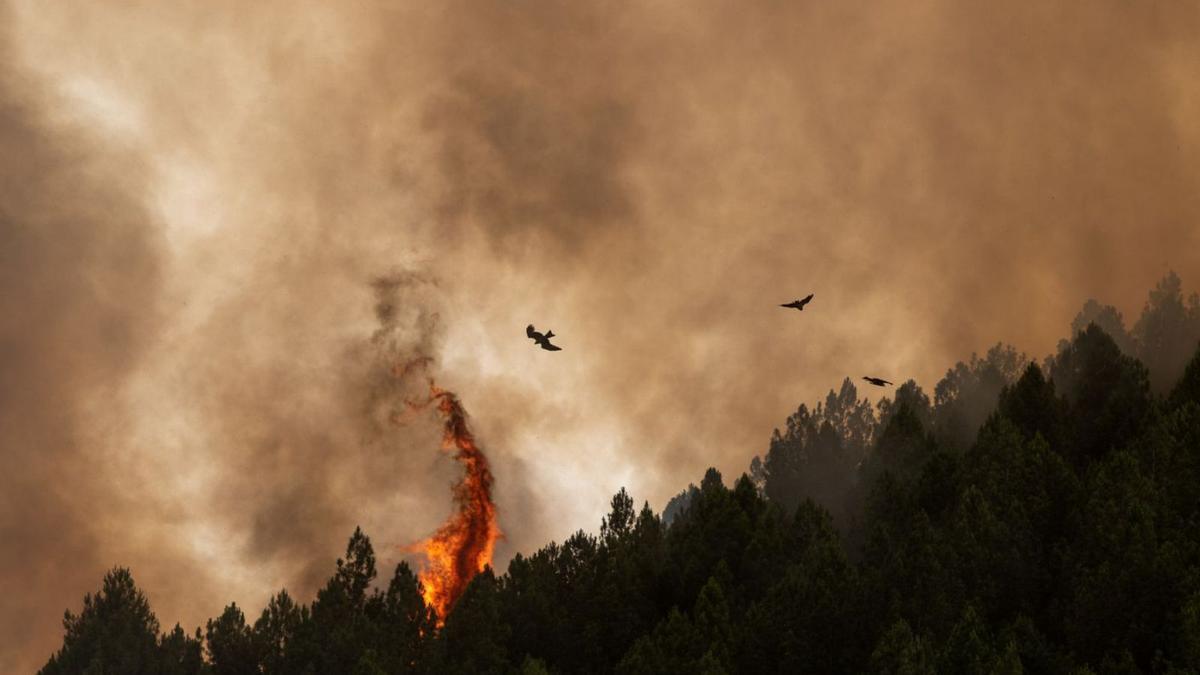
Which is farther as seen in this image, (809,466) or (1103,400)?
(809,466)

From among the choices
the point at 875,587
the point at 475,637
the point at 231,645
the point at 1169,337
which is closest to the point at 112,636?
the point at 231,645

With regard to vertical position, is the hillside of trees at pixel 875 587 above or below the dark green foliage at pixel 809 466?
below

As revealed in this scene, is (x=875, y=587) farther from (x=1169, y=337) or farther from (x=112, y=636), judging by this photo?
(x=1169, y=337)

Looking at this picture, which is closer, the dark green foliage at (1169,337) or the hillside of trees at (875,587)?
the hillside of trees at (875,587)

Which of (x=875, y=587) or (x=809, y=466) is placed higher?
(x=809, y=466)

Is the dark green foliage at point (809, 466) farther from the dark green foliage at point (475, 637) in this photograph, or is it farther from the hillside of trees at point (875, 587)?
the dark green foliage at point (475, 637)

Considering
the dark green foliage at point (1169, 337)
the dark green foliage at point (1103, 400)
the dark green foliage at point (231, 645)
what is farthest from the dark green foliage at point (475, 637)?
the dark green foliage at point (1169, 337)

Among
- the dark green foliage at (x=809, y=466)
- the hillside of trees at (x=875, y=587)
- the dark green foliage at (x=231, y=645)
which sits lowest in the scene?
the hillside of trees at (x=875, y=587)

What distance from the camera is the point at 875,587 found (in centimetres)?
8125

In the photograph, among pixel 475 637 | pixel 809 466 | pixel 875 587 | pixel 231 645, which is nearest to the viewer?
pixel 875 587

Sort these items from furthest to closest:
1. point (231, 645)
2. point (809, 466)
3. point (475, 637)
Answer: point (809, 466) < point (231, 645) < point (475, 637)

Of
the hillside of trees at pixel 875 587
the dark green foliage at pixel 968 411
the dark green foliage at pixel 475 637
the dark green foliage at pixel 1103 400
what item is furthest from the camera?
the dark green foliage at pixel 968 411

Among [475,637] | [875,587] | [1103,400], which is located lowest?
[875,587]

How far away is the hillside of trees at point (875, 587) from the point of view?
71.1 meters
